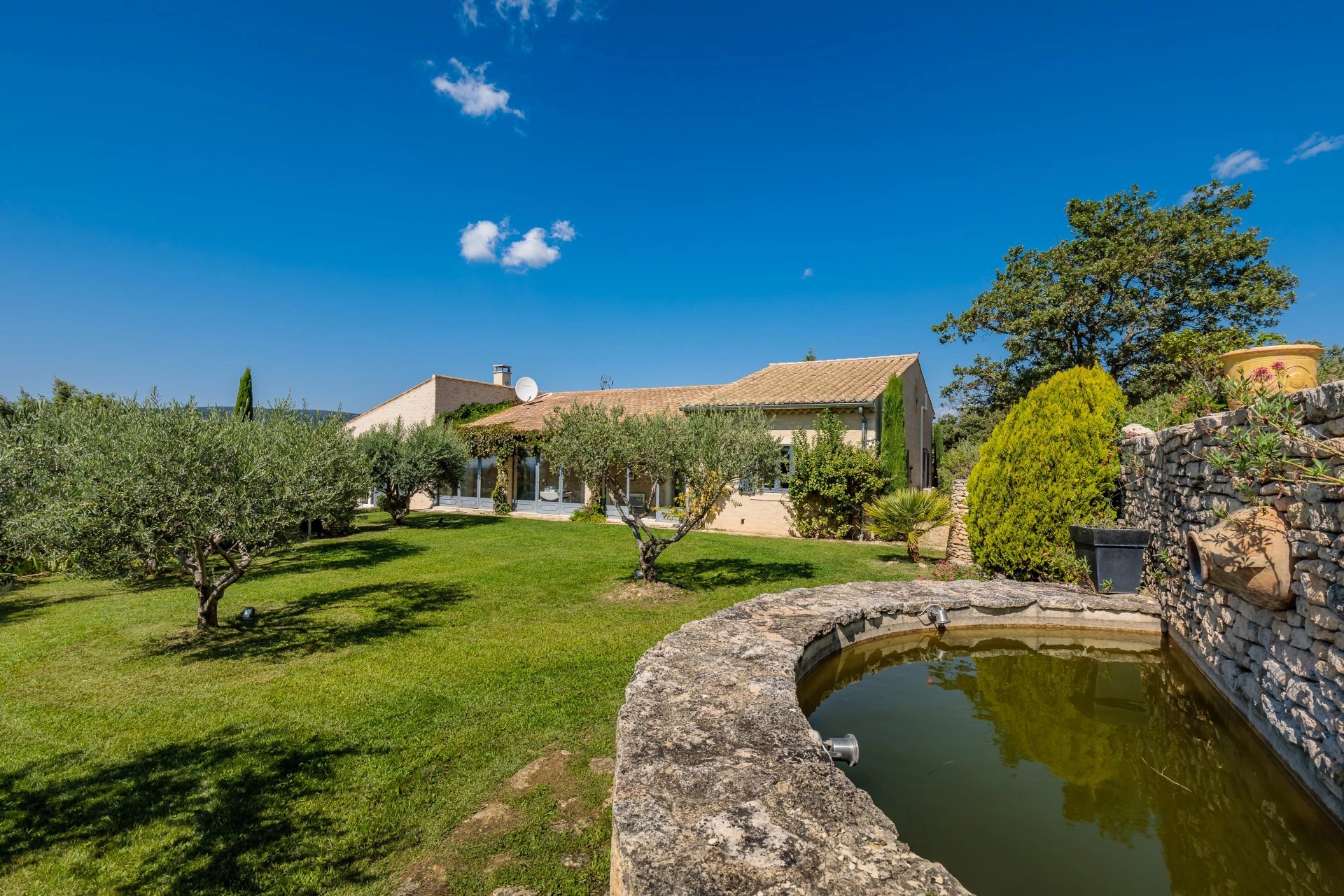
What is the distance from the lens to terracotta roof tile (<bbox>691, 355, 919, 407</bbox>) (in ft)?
56.7

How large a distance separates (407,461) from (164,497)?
45.6 ft

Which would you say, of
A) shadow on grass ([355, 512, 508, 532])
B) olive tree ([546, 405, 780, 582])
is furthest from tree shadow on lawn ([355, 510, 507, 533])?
olive tree ([546, 405, 780, 582])

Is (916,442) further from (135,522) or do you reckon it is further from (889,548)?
(135,522)

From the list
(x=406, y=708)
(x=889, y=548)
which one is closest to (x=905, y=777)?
(x=406, y=708)

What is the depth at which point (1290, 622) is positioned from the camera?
11.5 ft

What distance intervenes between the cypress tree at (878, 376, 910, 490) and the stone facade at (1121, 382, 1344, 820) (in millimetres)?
10860

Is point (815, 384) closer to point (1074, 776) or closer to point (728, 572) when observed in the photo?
point (728, 572)

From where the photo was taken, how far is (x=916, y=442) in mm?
20922

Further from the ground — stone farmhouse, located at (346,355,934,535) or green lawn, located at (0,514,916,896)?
stone farmhouse, located at (346,355,934,535)

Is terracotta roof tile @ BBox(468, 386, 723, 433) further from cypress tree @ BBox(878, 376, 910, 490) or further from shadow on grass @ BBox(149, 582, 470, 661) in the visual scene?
shadow on grass @ BBox(149, 582, 470, 661)

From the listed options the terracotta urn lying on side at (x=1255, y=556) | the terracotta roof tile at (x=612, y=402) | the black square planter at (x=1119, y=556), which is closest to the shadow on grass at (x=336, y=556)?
the terracotta roof tile at (x=612, y=402)

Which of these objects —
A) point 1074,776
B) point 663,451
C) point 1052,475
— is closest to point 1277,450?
point 1074,776

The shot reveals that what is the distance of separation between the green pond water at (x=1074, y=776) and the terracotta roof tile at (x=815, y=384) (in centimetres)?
1190

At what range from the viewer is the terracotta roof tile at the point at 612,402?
22547mm
